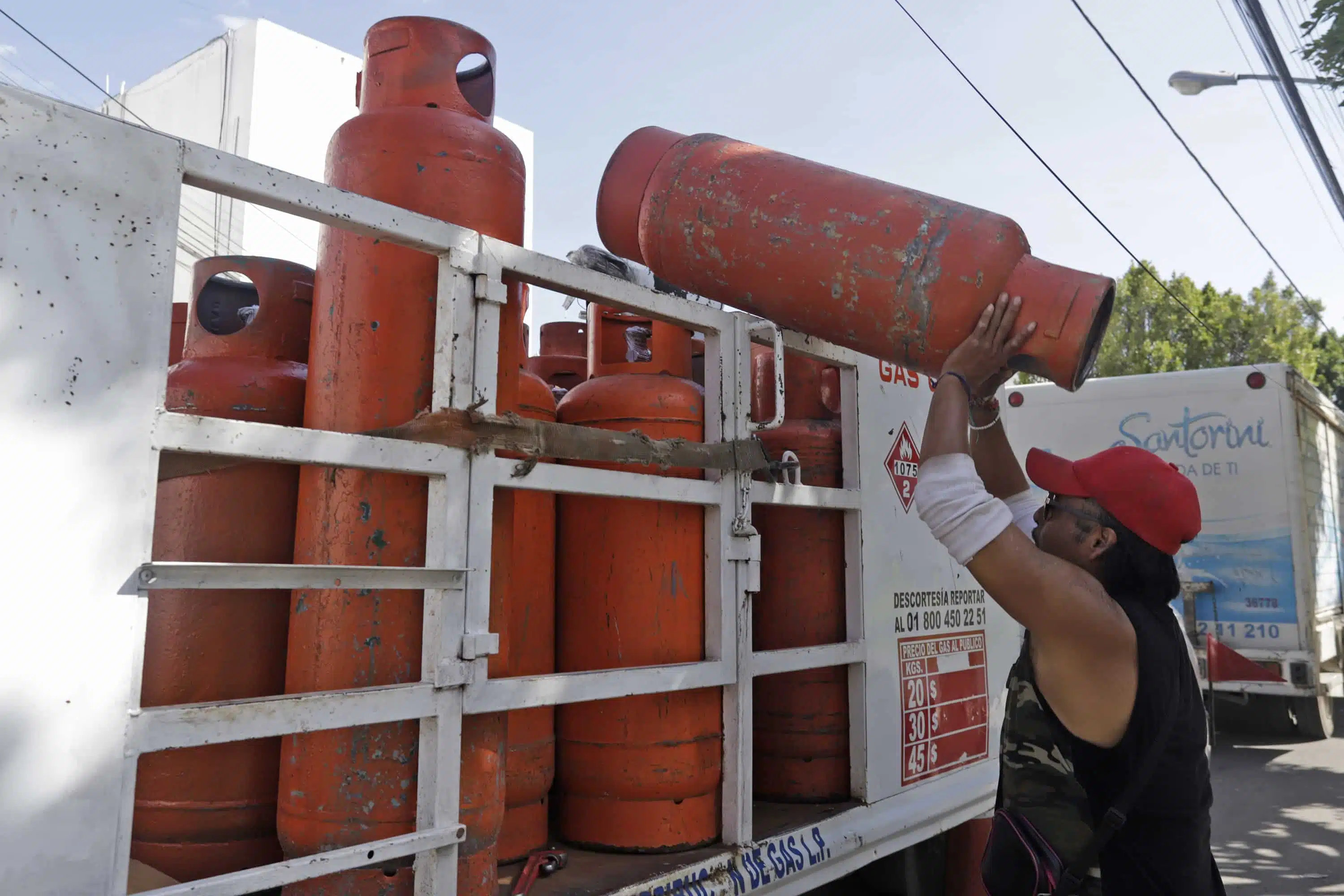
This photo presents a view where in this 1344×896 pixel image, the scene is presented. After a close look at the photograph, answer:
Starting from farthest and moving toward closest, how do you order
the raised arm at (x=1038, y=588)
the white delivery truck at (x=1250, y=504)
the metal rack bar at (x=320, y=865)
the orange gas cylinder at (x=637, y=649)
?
the white delivery truck at (x=1250, y=504) < the orange gas cylinder at (x=637, y=649) < the raised arm at (x=1038, y=588) < the metal rack bar at (x=320, y=865)

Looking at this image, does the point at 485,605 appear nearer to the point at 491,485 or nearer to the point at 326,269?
the point at 491,485

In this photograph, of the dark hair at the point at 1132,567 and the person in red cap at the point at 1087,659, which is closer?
the person in red cap at the point at 1087,659

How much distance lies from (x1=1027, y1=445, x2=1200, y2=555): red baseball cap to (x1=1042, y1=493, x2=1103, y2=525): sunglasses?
0.03 metres

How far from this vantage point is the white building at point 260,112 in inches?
674

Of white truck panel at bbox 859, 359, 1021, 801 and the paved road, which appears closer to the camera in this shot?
white truck panel at bbox 859, 359, 1021, 801

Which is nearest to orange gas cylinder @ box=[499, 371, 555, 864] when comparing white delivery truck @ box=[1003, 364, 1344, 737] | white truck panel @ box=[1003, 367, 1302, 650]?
white delivery truck @ box=[1003, 364, 1344, 737]

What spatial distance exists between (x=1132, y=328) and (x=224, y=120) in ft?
70.0

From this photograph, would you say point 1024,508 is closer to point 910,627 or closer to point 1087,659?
point 910,627

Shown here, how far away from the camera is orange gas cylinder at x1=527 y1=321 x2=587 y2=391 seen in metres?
3.56

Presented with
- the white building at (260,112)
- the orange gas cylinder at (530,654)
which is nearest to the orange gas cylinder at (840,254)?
the orange gas cylinder at (530,654)

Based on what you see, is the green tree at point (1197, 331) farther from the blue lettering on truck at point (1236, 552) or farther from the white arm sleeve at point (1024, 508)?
the white arm sleeve at point (1024, 508)

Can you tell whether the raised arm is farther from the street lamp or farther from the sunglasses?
the street lamp

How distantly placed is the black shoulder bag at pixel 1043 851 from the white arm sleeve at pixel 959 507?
1.69 feet

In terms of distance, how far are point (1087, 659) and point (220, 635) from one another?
1.64 metres
